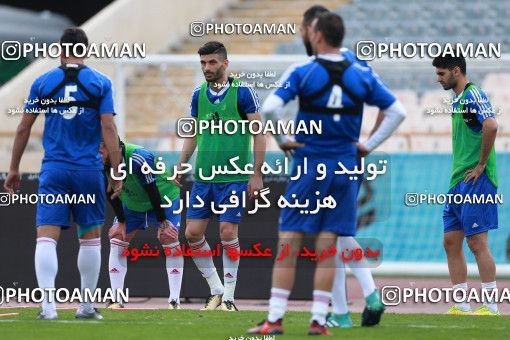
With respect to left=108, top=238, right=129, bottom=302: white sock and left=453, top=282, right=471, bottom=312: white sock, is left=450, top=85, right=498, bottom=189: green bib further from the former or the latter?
left=108, top=238, right=129, bottom=302: white sock

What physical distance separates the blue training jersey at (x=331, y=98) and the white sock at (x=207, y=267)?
386 centimetres

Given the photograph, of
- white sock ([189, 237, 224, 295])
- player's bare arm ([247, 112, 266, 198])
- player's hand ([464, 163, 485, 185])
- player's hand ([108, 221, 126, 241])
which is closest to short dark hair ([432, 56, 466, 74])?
player's hand ([464, 163, 485, 185])

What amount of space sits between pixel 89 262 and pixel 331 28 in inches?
121

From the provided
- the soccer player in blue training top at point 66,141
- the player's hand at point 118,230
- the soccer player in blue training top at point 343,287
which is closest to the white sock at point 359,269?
the soccer player in blue training top at point 343,287

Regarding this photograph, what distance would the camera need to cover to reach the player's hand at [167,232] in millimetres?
12234

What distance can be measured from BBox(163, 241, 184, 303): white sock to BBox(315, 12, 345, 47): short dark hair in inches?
179

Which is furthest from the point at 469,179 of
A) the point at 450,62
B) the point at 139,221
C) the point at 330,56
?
the point at 330,56

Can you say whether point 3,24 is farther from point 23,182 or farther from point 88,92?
point 88,92

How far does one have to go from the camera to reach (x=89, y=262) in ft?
35.0

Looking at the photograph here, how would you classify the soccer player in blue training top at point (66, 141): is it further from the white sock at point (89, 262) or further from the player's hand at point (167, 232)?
the player's hand at point (167, 232)

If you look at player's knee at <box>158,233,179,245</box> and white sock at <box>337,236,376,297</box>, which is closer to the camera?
white sock at <box>337,236,376,297</box>

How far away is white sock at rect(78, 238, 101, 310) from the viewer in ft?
34.9

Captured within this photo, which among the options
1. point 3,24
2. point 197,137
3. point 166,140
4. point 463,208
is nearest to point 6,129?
point 166,140

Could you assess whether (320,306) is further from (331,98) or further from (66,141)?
(66,141)
